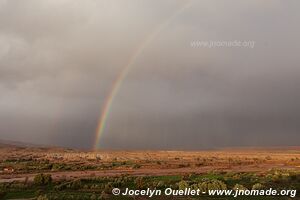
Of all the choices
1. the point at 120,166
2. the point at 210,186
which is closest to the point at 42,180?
the point at 210,186

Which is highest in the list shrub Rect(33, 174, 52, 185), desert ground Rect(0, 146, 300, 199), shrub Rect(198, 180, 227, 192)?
desert ground Rect(0, 146, 300, 199)

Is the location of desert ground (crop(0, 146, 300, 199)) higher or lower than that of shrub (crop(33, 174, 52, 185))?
higher

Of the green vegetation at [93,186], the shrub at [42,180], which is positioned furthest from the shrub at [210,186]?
the shrub at [42,180]

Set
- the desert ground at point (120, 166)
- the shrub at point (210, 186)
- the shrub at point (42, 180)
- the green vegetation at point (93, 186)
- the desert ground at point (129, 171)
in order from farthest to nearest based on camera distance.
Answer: the desert ground at point (120, 166) → the desert ground at point (129, 171) → the shrub at point (42, 180) → the shrub at point (210, 186) → the green vegetation at point (93, 186)

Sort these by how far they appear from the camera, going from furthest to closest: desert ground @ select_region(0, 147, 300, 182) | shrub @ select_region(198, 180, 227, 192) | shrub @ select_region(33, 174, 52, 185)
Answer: desert ground @ select_region(0, 147, 300, 182) < shrub @ select_region(33, 174, 52, 185) < shrub @ select_region(198, 180, 227, 192)

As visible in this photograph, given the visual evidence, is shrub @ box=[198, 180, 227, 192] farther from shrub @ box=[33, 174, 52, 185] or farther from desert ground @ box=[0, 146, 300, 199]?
shrub @ box=[33, 174, 52, 185]

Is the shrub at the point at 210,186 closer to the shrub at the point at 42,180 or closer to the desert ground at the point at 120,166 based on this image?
the shrub at the point at 42,180

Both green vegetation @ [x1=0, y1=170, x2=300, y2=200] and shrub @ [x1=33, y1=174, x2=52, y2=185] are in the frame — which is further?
shrub @ [x1=33, y1=174, x2=52, y2=185]

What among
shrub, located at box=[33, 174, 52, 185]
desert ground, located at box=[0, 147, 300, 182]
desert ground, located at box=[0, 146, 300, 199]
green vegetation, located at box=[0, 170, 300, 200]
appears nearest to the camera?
green vegetation, located at box=[0, 170, 300, 200]

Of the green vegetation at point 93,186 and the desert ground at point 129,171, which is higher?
the desert ground at point 129,171

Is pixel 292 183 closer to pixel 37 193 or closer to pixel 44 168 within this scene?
pixel 37 193

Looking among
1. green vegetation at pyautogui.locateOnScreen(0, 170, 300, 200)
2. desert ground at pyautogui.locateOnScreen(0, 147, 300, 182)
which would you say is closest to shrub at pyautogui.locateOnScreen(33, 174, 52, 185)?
green vegetation at pyautogui.locateOnScreen(0, 170, 300, 200)

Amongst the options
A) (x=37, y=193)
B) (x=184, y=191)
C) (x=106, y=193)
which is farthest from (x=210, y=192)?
(x=37, y=193)

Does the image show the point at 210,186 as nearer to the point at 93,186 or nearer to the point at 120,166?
the point at 93,186
